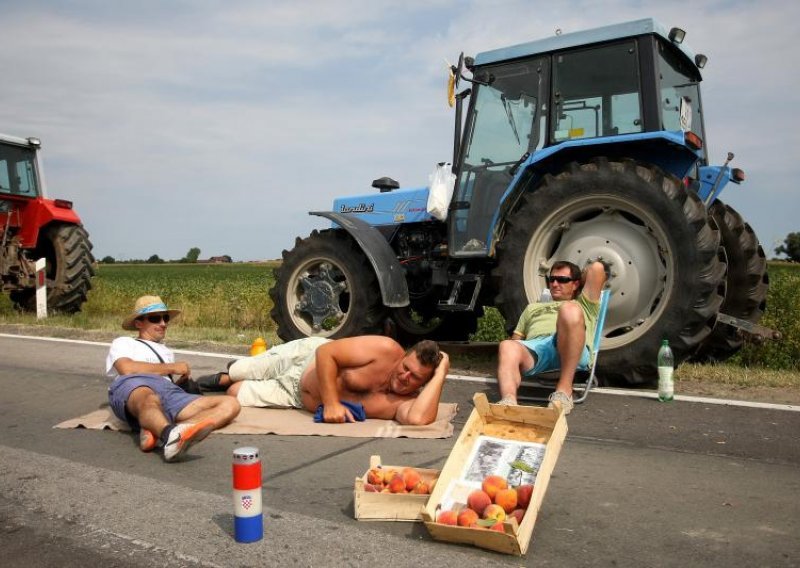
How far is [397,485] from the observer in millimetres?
3611

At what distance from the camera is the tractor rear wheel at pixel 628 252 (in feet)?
20.5

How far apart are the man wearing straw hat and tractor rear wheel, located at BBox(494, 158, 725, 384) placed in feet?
9.37

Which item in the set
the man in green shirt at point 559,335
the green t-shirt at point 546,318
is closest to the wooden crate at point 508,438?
the man in green shirt at point 559,335

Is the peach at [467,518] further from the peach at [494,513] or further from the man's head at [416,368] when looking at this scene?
the man's head at [416,368]

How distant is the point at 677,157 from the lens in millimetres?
7023

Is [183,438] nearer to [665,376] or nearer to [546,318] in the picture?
[546,318]

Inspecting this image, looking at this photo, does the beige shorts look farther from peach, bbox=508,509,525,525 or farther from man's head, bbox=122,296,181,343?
peach, bbox=508,509,525,525

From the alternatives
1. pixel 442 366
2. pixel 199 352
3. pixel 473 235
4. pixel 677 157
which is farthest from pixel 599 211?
pixel 199 352

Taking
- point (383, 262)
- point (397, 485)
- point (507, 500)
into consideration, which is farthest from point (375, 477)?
point (383, 262)

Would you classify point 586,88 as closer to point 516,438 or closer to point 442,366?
point 442,366

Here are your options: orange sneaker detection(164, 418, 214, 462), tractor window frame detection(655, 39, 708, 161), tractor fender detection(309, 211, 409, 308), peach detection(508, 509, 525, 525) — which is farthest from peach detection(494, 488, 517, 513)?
tractor fender detection(309, 211, 409, 308)

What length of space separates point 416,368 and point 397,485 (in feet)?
5.72

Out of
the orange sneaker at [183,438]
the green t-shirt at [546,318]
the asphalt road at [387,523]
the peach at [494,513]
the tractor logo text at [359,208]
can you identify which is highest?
the tractor logo text at [359,208]

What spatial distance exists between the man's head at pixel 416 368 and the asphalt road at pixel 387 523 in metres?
0.48
